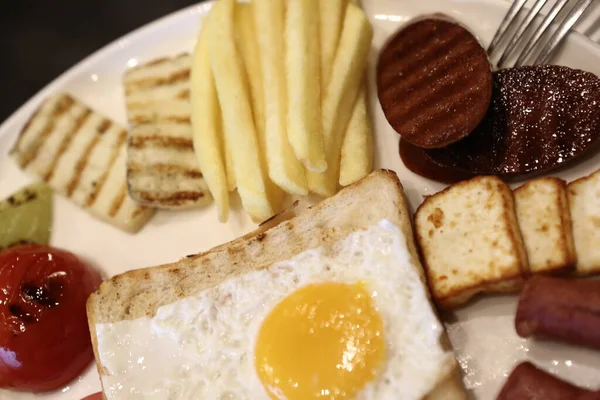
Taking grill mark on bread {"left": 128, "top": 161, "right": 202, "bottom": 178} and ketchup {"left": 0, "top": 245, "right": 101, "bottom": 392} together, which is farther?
grill mark on bread {"left": 128, "top": 161, "right": 202, "bottom": 178}

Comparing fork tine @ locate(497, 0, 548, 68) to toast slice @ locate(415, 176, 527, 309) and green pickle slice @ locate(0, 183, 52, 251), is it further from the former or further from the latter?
green pickle slice @ locate(0, 183, 52, 251)

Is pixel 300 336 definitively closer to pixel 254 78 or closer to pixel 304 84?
pixel 304 84

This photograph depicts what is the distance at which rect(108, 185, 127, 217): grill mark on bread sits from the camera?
3414 mm

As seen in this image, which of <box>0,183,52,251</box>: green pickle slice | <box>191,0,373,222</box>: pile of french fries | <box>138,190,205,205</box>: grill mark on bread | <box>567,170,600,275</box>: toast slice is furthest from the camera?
<box>0,183,52,251</box>: green pickle slice

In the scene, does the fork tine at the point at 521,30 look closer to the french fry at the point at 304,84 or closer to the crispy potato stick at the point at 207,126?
the french fry at the point at 304,84

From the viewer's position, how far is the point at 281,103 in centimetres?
294

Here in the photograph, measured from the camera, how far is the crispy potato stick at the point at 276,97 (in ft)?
9.21

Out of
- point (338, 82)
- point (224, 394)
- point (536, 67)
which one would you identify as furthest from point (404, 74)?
point (224, 394)

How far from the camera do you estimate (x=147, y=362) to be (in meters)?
2.61

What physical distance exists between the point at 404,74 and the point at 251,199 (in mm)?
1081

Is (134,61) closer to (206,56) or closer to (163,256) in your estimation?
(206,56)

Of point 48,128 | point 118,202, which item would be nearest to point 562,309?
point 118,202

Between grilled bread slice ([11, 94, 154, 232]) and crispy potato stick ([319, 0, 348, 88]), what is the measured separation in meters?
1.40

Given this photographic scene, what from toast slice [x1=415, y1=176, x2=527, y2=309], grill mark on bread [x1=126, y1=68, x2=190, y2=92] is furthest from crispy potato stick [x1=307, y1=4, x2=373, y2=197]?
grill mark on bread [x1=126, y1=68, x2=190, y2=92]
